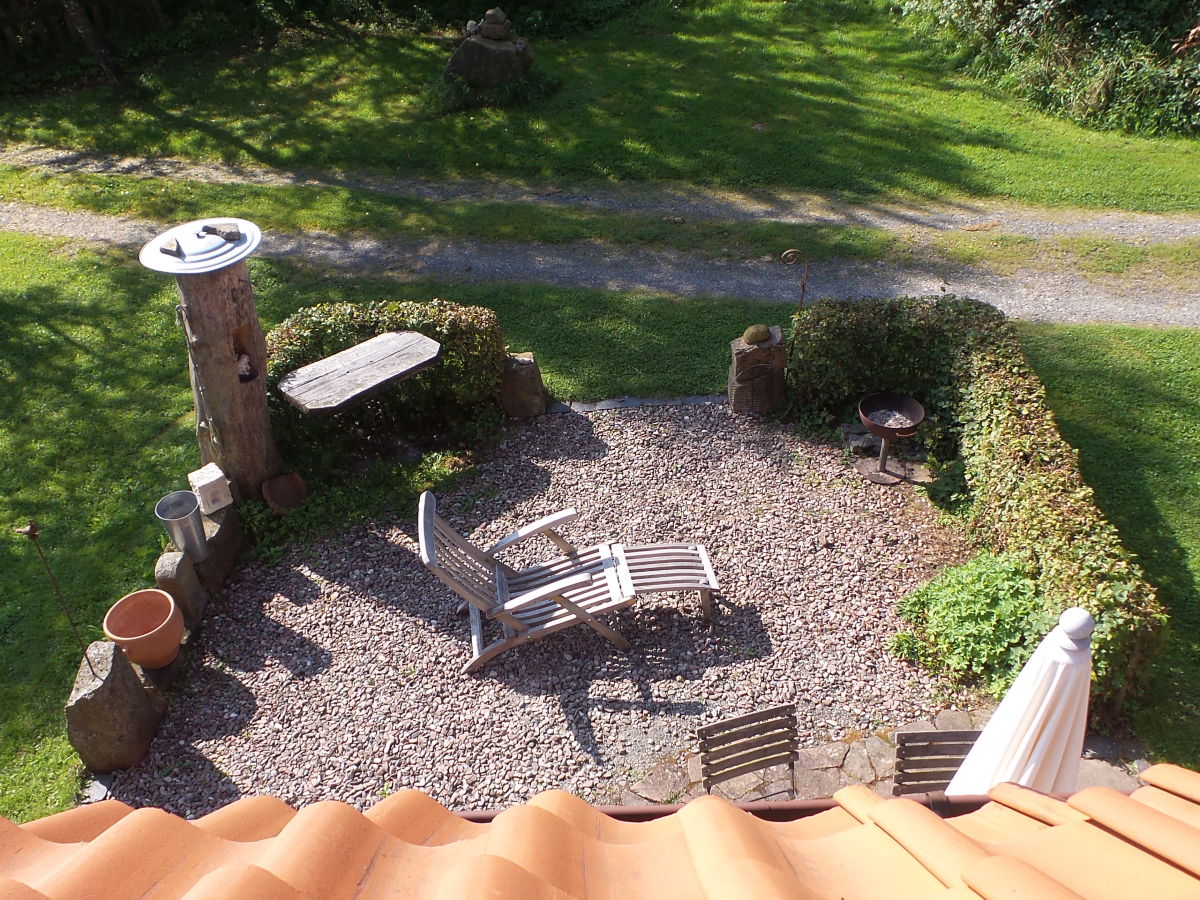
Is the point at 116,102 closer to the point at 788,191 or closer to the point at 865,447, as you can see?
the point at 788,191

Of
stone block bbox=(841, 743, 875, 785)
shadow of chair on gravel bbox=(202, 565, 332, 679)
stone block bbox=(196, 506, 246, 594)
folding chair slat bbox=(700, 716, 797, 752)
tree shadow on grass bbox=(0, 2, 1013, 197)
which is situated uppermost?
tree shadow on grass bbox=(0, 2, 1013, 197)

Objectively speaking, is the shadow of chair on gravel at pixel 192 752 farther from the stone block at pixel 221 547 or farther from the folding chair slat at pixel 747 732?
the folding chair slat at pixel 747 732

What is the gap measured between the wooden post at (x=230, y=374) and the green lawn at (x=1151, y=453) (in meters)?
6.80

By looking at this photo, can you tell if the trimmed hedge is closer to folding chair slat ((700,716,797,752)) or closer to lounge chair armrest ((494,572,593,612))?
folding chair slat ((700,716,797,752))

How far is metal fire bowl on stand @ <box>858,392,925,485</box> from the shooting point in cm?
712

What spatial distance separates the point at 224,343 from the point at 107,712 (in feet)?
8.90

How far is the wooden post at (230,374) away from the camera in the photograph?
6102 mm

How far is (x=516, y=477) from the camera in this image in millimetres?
7781

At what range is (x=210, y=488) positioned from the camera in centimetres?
656

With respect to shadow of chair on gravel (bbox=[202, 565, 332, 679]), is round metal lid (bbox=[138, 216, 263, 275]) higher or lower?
higher

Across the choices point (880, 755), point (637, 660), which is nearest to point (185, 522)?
point (637, 660)

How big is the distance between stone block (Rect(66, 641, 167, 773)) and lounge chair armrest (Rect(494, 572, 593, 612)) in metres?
2.46

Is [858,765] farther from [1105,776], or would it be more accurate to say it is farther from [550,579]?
[550,579]

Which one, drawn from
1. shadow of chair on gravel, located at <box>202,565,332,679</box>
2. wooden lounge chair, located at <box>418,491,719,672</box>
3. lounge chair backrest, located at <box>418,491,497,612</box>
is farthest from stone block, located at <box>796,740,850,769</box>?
shadow of chair on gravel, located at <box>202,565,332,679</box>
